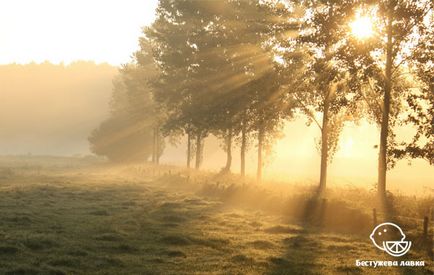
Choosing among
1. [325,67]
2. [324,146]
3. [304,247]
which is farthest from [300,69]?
[304,247]

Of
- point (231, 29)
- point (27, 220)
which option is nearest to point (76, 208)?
point (27, 220)

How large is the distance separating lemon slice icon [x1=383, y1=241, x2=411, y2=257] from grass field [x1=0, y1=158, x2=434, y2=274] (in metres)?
0.32

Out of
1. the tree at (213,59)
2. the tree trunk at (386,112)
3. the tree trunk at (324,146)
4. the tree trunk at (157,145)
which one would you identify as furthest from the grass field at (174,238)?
the tree trunk at (157,145)

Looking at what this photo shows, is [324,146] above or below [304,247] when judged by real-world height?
above

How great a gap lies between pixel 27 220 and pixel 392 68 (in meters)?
20.8

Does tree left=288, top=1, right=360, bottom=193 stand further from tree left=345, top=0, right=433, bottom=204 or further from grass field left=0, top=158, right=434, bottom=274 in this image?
grass field left=0, top=158, right=434, bottom=274

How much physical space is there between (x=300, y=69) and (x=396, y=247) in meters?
21.1

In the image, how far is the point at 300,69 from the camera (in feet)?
120

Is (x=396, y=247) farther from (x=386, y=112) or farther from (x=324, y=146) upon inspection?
(x=324, y=146)

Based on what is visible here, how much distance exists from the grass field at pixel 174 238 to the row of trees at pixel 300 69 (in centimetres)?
743

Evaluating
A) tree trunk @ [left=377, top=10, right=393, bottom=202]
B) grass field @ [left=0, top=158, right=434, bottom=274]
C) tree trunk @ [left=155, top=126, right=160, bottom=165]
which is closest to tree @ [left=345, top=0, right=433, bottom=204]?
tree trunk @ [left=377, top=10, right=393, bottom=202]

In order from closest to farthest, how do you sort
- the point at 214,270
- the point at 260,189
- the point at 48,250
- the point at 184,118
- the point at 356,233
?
the point at 214,270
the point at 48,250
the point at 356,233
the point at 260,189
the point at 184,118

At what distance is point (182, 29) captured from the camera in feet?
170

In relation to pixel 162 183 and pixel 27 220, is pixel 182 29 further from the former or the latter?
pixel 27 220
